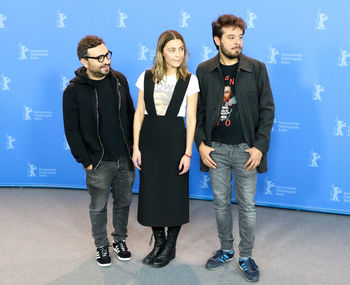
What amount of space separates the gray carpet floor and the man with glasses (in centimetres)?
25

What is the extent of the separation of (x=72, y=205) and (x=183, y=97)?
1945 mm

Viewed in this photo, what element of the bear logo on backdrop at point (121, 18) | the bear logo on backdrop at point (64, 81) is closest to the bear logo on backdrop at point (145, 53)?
the bear logo on backdrop at point (121, 18)

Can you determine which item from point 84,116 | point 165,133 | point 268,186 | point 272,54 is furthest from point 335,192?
point 84,116

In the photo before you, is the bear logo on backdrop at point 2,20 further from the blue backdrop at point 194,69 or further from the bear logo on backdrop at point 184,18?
the bear logo on backdrop at point 184,18

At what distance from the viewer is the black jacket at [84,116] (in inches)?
92.0

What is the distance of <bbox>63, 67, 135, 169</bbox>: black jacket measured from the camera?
2.34 m

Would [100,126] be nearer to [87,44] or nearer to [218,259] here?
[87,44]

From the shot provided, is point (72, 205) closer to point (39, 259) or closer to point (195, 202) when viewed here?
point (39, 259)

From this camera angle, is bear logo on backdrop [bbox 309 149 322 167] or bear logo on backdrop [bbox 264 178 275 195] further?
bear logo on backdrop [bbox 264 178 275 195]

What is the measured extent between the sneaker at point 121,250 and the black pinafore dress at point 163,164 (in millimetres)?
352

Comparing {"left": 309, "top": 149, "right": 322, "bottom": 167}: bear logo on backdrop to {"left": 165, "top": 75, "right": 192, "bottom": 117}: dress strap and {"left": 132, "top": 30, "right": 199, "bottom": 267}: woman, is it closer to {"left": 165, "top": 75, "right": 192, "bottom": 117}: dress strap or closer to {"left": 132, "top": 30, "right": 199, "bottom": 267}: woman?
{"left": 132, "top": 30, "right": 199, "bottom": 267}: woman

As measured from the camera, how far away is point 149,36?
3600 millimetres

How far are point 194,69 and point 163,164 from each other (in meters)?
1.48

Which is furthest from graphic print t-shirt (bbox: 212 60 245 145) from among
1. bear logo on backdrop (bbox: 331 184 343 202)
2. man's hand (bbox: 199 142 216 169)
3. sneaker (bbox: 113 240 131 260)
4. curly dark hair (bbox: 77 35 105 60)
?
bear logo on backdrop (bbox: 331 184 343 202)
